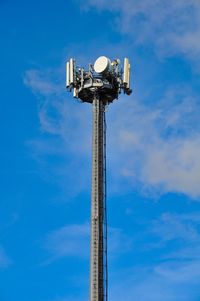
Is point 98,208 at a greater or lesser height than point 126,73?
lesser

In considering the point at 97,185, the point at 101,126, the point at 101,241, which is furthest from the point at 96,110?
the point at 101,241

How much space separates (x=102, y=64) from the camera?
16512cm

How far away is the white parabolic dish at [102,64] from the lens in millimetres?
164625

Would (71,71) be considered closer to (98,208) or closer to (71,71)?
(71,71)

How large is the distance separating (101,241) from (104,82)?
32.1 meters

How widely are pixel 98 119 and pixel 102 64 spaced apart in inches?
423

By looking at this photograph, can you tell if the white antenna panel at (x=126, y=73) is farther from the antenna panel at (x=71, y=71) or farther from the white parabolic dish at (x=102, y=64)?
the antenna panel at (x=71, y=71)

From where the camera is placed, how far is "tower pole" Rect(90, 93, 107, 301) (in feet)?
495

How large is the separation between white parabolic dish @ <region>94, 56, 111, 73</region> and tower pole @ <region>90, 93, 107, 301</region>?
16.3 feet

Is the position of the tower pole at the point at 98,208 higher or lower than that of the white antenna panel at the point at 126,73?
lower

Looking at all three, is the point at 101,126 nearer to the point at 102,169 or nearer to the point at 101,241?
the point at 102,169

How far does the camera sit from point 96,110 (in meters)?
165

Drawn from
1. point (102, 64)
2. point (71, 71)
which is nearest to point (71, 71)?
point (71, 71)

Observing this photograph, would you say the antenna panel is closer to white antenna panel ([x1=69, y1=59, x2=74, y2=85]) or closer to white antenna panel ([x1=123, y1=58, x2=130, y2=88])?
white antenna panel ([x1=69, y1=59, x2=74, y2=85])
